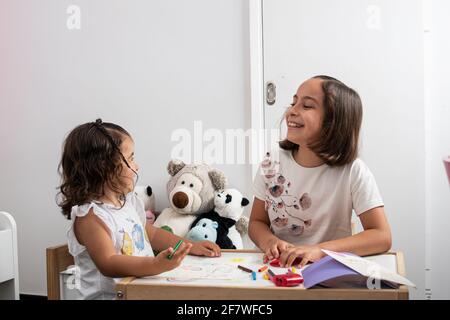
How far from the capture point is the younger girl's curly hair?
122 cm

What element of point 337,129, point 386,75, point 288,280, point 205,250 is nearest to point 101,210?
point 205,250

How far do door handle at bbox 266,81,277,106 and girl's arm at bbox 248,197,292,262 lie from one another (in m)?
0.80

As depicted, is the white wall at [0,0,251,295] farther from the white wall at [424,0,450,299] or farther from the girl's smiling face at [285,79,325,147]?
the girl's smiling face at [285,79,325,147]

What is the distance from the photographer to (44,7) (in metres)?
2.41

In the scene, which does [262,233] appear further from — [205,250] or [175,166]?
[175,166]

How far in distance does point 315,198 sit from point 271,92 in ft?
2.92

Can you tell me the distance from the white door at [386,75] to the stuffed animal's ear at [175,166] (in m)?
0.60

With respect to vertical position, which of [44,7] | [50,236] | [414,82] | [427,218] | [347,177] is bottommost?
[50,236]

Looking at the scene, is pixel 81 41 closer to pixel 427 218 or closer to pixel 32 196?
pixel 32 196

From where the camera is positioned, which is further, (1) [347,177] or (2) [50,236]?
(2) [50,236]

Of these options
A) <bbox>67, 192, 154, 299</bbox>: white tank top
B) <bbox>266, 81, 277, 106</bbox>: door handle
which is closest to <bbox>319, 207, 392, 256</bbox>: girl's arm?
<bbox>67, 192, 154, 299</bbox>: white tank top

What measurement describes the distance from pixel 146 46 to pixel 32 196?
91cm

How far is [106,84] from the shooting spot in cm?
232
